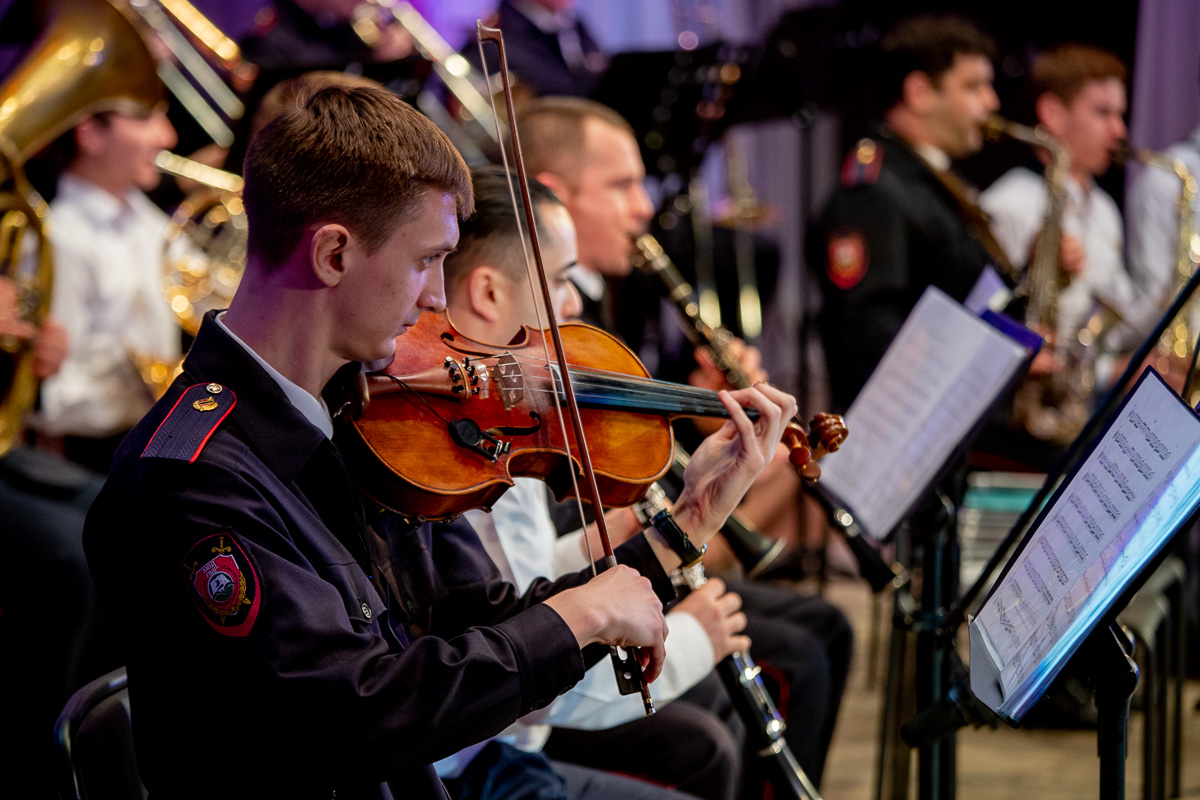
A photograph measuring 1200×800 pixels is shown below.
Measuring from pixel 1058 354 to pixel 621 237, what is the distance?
75.5 inches

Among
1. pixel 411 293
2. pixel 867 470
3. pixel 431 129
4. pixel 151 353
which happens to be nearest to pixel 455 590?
pixel 411 293

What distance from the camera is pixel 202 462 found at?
108cm

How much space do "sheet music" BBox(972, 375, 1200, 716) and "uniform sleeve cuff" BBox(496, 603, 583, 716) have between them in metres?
0.45

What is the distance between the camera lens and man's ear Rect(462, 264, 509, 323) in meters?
1.72

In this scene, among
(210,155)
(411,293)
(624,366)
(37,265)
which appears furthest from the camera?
(210,155)

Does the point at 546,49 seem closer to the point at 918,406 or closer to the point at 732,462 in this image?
the point at 918,406

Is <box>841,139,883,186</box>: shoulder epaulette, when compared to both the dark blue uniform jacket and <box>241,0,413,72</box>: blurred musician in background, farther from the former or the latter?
the dark blue uniform jacket

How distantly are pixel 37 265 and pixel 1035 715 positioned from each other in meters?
2.98

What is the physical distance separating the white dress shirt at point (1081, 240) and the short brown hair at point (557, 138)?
1894 millimetres

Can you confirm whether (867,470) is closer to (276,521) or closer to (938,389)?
(938,389)

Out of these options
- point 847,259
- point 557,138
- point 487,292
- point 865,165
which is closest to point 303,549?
point 487,292

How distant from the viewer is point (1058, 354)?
12.3 feet

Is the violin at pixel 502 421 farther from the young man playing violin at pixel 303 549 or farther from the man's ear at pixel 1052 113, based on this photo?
the man's ear at pixel 1052 113

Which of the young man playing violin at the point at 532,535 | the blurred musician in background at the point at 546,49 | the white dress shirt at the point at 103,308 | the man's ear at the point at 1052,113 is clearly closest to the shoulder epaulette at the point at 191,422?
the young man playing violin at the point at 532,535
